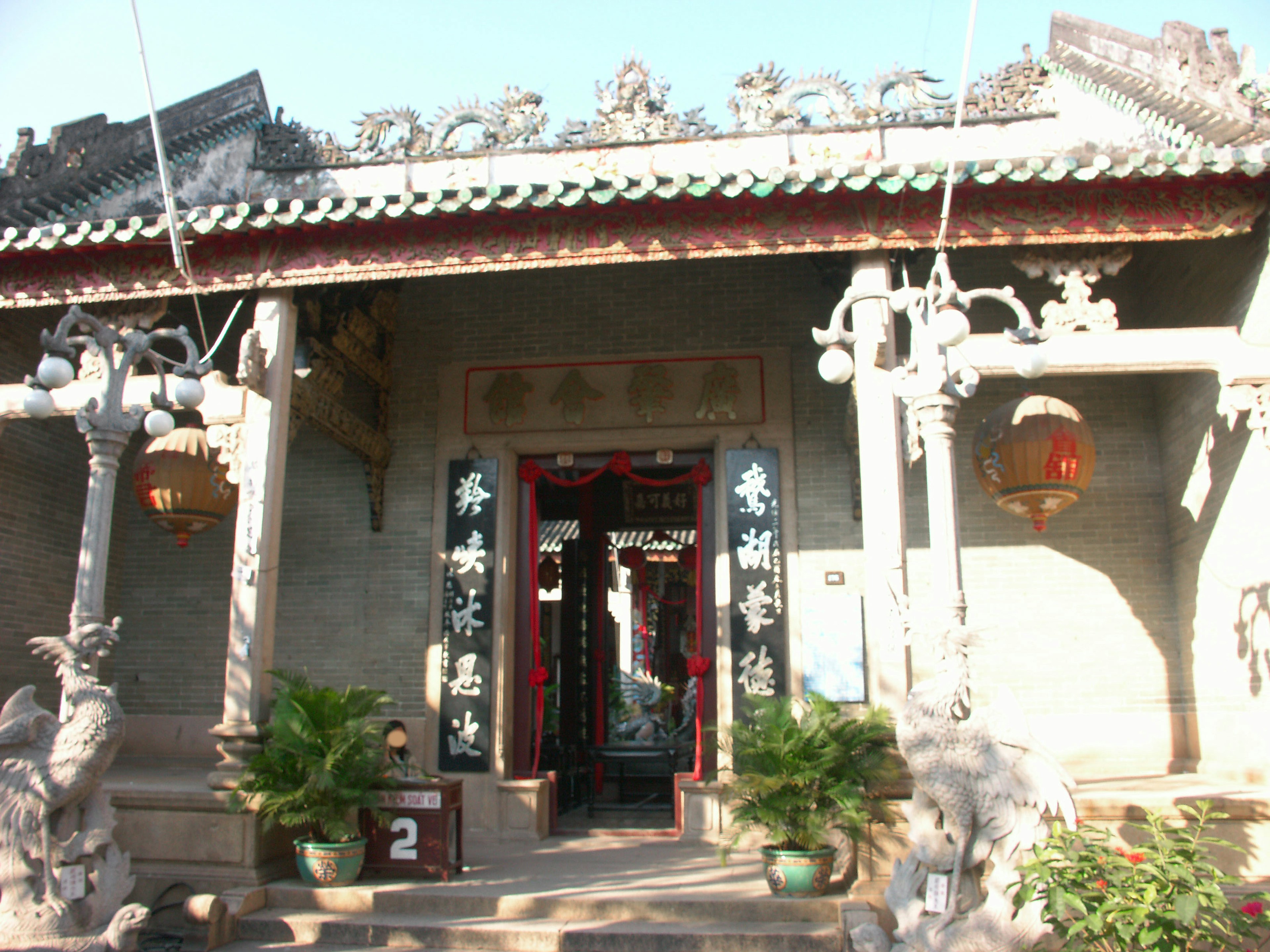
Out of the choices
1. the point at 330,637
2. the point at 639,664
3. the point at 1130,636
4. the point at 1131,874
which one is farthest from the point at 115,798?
the point at 639,664

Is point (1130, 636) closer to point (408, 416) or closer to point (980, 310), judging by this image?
point (980, 310)

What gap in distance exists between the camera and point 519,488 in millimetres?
8945

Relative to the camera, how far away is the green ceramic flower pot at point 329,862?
5.77 metres

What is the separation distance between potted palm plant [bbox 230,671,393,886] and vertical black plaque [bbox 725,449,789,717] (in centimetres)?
322

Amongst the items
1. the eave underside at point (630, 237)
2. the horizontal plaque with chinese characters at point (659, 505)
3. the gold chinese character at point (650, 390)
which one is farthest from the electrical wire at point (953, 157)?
the horizontal plaque with chinese characters at point (659, 505)

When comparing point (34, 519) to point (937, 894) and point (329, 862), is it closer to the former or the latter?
point (329, 862)

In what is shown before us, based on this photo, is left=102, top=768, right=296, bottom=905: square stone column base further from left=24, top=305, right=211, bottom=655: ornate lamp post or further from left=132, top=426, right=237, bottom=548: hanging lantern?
left=132, top=426, right=237, bottom=548: hanging lantern

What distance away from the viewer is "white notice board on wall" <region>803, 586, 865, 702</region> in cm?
789

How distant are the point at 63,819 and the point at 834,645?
5.43 m

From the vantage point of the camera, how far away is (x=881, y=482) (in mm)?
5957

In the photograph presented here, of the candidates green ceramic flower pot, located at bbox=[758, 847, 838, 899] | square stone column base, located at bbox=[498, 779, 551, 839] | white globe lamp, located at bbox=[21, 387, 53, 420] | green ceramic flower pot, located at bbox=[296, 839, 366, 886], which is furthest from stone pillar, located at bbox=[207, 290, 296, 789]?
green ceramic flower pot, located at bbox=[758, 847, 838, 899]

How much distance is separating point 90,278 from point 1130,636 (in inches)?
330

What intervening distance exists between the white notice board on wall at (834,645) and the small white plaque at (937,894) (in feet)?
11.0

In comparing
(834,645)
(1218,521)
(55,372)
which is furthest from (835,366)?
(55,372)
